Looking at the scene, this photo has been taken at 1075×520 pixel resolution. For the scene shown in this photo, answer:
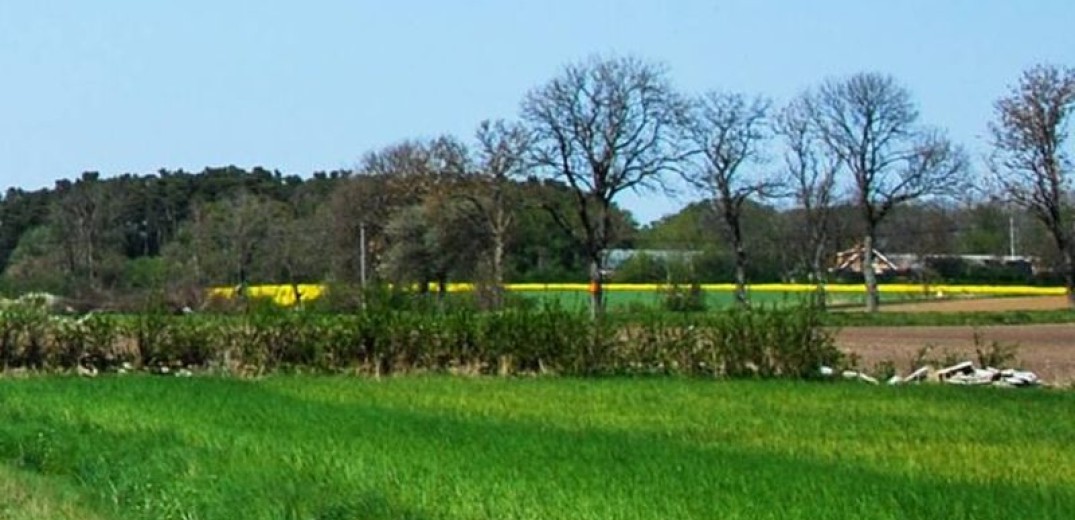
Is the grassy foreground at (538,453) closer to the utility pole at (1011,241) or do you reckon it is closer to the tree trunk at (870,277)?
the tree trunk at (870,277)

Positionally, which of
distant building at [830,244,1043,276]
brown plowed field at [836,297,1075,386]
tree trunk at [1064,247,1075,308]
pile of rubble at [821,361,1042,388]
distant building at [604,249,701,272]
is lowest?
pile of rubble at [821,361,1042,388]

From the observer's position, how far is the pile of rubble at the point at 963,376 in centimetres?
3225

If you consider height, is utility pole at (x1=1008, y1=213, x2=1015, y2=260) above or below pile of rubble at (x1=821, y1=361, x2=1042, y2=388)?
above

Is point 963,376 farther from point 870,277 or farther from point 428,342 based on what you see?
point 870,277

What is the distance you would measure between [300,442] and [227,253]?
8455cm

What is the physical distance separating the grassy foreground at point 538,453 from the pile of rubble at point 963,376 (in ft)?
9.67

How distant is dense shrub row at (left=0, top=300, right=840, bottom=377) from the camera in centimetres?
3544

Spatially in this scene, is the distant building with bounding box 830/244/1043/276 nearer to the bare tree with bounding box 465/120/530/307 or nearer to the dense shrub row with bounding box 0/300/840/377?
the bare tree with bounding box 465/120/530/307

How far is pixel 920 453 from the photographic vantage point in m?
17.1

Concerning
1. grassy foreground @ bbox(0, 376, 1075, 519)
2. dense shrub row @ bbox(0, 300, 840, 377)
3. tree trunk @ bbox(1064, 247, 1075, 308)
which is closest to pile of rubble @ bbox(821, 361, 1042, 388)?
dense shrub row @ bbox(0, 300, 840, 377)

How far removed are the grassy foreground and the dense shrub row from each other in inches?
202

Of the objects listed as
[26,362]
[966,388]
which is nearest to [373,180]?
[26,362]

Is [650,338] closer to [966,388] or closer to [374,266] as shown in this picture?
[966,388]

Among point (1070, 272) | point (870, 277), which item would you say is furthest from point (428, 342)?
point (1070, 272)
